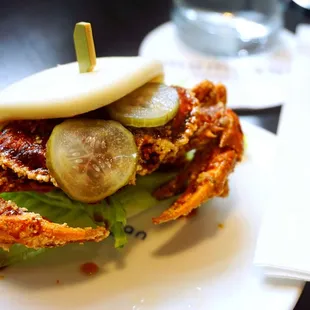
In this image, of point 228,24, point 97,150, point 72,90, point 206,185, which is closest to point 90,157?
point 97,150

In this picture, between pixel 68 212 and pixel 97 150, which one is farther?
pixel 68 212

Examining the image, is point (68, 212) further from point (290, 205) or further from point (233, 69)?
point (233, 69)

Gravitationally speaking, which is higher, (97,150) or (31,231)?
(97,150)

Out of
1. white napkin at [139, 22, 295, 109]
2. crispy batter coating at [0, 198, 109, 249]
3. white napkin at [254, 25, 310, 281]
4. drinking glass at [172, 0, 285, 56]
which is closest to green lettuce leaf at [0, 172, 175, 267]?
crispy batter coating at [0, 198, 109, 249]

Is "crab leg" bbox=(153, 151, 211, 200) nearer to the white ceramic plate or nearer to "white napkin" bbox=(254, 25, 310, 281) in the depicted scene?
the white ceramic plate

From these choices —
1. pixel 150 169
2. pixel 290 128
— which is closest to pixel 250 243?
pixel 150 169
